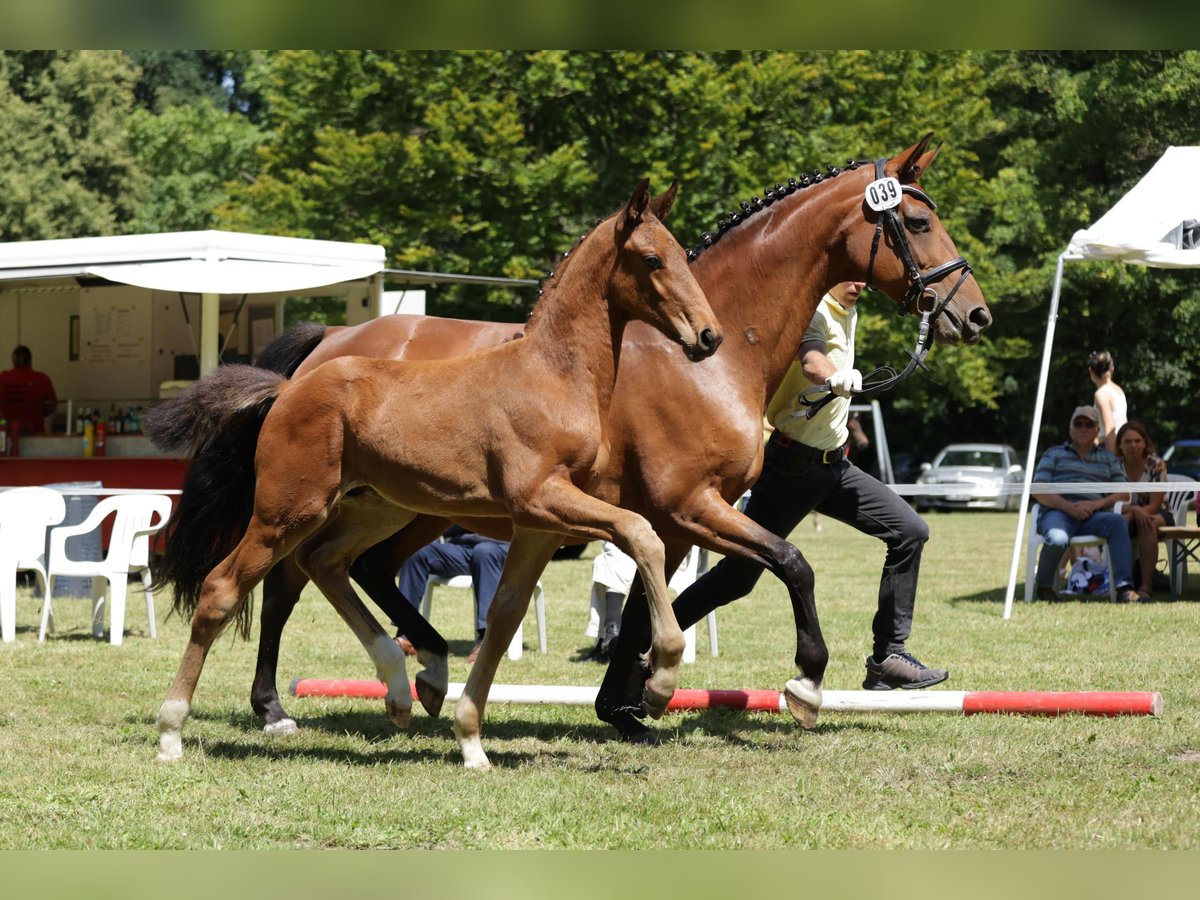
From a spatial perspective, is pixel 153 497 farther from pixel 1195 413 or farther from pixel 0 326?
pixel 1195 413

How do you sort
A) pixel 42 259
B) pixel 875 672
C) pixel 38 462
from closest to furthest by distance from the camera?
pixel 875 672
pixel 42 259
pixel 38 462

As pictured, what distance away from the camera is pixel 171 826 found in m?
4.40

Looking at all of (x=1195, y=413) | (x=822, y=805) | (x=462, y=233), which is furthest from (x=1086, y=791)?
(x=1195, y=413)

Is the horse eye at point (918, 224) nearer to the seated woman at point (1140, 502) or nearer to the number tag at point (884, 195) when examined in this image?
the number tag at point (884, 195)

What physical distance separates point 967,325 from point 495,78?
822 inches

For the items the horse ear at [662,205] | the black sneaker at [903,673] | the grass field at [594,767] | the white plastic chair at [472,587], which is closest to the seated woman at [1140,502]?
the grass field at [594,767]

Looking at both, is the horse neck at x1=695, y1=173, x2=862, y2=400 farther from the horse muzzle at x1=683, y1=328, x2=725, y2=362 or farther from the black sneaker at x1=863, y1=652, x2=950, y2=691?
the black sneaker at x1=863, y1=652, x2=950, y2=691

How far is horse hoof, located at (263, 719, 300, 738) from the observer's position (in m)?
Result: 6.36

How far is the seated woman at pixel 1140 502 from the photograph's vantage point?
492 inches

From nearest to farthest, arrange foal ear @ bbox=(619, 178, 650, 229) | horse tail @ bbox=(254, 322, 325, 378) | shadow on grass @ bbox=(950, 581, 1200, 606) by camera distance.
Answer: foal ear @ bbox=(619, 178, 650, 229) < horse tail @ bbox=(254, 322, 325, 378) < shadow on grass @ bbox=(950, 581, 1200, 606)

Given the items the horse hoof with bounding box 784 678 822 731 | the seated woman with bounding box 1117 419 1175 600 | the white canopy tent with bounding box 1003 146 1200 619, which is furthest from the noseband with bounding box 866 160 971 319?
the seated woman with bounding box 1117 419 1175 600

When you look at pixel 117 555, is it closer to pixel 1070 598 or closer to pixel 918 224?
pixel 918 224

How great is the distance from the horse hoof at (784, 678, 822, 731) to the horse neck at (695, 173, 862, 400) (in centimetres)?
118

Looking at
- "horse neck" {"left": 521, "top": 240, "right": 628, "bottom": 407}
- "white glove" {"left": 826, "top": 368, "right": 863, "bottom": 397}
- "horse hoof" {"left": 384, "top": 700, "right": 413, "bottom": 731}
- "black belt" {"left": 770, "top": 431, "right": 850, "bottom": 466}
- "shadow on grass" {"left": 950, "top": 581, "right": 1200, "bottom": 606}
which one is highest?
"horse neck" {"left": 521, "top": 240, "right": 628, "bottom": 407}
